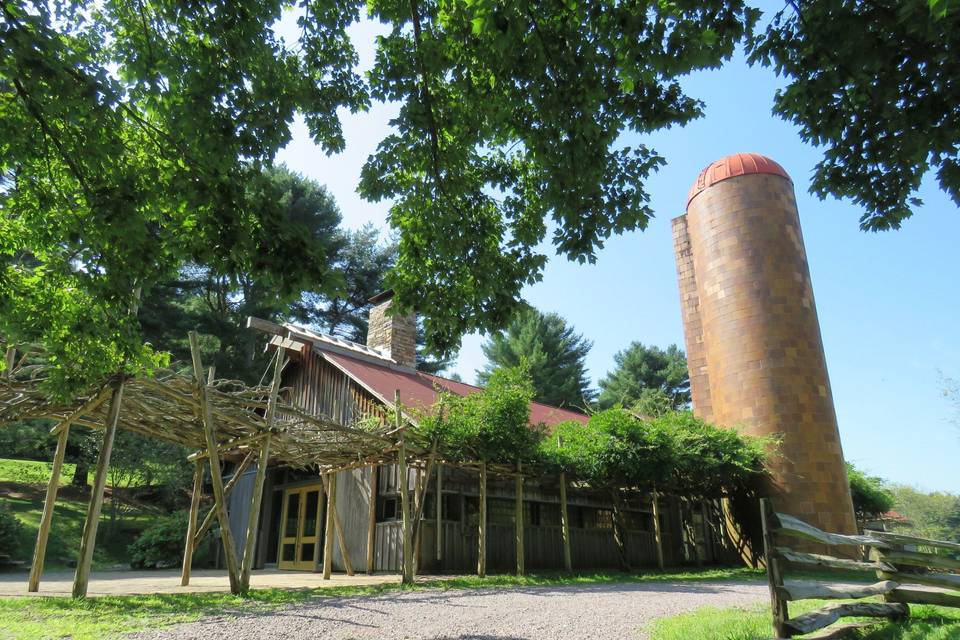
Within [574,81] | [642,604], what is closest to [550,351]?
[642,604]

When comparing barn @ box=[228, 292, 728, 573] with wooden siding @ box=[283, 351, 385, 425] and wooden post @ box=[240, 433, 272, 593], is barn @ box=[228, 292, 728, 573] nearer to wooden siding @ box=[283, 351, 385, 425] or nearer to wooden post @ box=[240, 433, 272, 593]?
wooden siding @ box=[283, 351, 385, 425]

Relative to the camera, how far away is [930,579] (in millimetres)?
5707

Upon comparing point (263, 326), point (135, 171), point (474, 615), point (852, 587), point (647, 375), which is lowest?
point (474, 615)

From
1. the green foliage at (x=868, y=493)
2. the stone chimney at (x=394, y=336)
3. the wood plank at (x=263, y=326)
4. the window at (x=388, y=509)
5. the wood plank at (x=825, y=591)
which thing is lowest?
the wood plank at (x=825, y=591)

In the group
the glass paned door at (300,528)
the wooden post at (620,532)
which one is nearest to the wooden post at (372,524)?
the glass paned door at (300,528)

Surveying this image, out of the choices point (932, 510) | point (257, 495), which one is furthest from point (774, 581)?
point (932, 510)

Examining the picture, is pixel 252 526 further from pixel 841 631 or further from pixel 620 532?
pixel 620 532

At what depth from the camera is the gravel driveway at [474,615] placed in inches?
210

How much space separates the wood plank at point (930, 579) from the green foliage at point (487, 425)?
6.38 meters

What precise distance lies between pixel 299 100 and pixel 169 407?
483 cm

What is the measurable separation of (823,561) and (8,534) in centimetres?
1695

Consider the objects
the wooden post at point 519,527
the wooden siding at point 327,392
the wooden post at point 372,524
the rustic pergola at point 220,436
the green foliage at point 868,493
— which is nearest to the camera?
the rustic pergola at point 220,436

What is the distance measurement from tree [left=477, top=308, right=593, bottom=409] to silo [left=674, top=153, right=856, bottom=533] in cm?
1615

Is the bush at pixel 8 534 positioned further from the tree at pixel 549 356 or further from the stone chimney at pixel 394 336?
the tree at pixel 549 356
